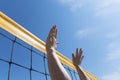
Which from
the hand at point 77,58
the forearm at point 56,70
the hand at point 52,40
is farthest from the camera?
the hand at point 77,58

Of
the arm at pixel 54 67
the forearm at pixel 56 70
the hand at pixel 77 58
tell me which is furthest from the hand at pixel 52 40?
the hand at pixel 77 58

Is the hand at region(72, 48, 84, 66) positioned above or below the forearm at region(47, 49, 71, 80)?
above

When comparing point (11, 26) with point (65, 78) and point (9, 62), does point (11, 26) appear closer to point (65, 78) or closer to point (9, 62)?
point (9, 62)

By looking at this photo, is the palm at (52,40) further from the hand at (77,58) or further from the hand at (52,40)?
the hand at (77,58)

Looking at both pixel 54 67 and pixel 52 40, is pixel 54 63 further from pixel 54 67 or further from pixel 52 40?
pixel 52 40

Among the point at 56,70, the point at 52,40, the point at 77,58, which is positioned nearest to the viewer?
the point at 56,70

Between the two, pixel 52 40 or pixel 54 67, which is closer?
pixel 54 67

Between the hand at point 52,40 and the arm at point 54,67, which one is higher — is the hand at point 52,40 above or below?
above

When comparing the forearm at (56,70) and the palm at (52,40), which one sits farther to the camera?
the palm at (52,40)

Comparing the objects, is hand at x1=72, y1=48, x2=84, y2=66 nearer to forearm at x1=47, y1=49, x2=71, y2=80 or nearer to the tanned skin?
the tanned skin

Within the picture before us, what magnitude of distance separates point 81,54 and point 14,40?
176cm

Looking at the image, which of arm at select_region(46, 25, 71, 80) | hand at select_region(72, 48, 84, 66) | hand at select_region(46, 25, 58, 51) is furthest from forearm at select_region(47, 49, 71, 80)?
hand at select_region(72, 48, 84, 66)

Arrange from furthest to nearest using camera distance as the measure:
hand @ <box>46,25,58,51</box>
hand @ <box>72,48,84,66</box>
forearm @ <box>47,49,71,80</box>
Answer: hand @ <box>72,48,84,66</box>, hand @ <box>46,25,58,51</box>, forearm @ <box>47,49,71,80</box>

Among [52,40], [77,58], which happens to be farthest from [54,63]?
[77,58]
